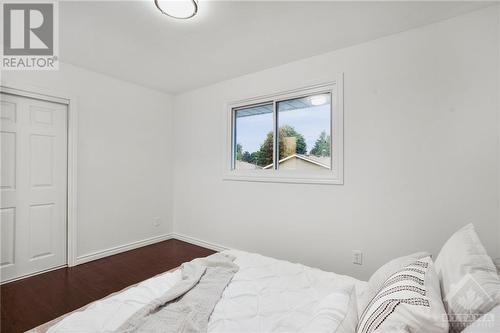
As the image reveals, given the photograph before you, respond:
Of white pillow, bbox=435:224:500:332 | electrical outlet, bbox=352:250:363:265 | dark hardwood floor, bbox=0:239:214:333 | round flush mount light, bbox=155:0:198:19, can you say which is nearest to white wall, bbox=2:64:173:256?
dark hardwood floor, bbox=0:239:214:333

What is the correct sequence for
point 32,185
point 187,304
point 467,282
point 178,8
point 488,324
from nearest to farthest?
point 488,324
point 467,282
point 187,304
point 178,8
point 32,185

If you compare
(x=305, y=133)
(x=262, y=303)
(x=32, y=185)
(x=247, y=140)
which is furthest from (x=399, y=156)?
(x=32, y=185)

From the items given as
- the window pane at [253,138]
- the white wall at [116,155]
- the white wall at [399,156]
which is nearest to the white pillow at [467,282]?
the white wall at [399,156]

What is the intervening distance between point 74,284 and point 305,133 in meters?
3.04

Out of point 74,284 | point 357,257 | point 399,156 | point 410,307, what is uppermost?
point 399,156

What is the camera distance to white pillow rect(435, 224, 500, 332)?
0.85 meters

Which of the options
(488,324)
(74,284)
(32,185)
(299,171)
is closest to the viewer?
(488,324)

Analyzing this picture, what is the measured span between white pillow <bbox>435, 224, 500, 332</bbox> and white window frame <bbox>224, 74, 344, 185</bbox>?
4.54 ft

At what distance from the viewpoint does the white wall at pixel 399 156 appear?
6.21 ft

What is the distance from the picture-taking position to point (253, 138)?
3.40 meters

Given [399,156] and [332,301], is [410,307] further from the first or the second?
[399,156]

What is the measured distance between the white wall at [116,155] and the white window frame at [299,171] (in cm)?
129

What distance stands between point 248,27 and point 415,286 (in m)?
2.24

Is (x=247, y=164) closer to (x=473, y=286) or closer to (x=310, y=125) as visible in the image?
(x=310, y=125)
